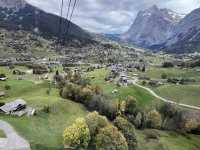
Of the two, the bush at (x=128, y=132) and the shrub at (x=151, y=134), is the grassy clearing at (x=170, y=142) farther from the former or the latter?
the bush at (x=128, y=132)

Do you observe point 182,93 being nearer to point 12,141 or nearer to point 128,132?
point 128,132

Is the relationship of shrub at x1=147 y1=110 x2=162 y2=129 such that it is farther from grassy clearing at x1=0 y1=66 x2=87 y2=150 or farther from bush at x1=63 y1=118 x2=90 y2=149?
bush at x1=63 y1=118 x2=90 y2=149

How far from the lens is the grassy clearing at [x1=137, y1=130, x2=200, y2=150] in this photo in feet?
333

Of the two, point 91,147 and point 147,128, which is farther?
point 147,128

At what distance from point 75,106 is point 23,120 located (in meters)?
33.0

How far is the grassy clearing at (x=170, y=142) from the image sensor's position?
101500mm

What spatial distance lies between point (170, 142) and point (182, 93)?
262 feet

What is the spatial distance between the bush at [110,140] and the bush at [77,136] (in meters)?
3.36

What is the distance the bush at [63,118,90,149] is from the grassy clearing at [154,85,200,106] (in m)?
102

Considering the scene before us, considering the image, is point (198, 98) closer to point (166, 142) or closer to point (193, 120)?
point (193, 120)

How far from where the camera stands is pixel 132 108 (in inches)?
5349

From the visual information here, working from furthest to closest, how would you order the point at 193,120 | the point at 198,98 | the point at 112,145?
the point at 198,98 → the point at 193,120 → the point at 112,145

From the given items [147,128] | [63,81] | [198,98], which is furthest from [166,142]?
[198,98]

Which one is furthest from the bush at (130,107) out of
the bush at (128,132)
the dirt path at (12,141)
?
the dirt path at (12,141)
